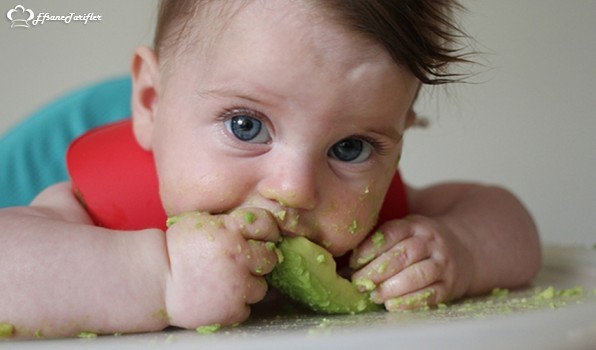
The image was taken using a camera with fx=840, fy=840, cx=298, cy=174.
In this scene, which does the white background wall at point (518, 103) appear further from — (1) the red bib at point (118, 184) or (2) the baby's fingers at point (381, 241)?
(2) the baby's fingers at point (381, 241)

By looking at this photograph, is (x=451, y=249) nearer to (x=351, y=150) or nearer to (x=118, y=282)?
(x=351, y=150)

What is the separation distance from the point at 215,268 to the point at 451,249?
34 centimetres

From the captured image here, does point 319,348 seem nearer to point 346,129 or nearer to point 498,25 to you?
point 346,129

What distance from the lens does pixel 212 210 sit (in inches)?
32.6

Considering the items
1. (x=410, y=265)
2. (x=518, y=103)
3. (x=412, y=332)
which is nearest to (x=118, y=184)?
(x=410, y=265)

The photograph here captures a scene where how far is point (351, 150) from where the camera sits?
2.86ft

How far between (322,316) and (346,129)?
0.19 metres

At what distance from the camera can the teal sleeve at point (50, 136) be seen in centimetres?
132

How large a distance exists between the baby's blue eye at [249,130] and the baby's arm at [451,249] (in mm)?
172

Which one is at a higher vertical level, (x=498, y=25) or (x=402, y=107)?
(x=498, y=25)

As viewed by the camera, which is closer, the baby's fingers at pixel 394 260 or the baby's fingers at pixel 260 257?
the baby's fingers at pixel 260 257

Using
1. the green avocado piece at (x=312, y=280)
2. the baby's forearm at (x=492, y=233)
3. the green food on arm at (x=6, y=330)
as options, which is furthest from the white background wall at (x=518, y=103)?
the green food on arm at (x=6, y=330)

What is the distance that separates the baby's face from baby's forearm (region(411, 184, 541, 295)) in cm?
22

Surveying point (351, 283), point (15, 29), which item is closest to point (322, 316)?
point (351, 283)
